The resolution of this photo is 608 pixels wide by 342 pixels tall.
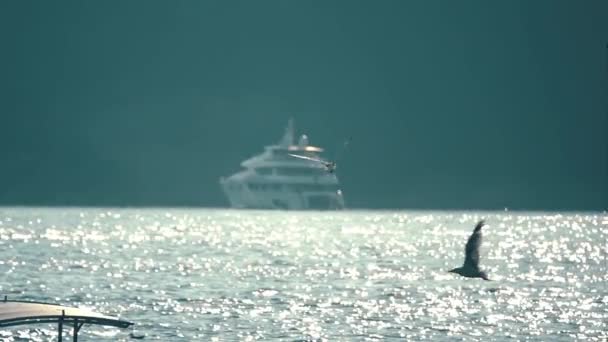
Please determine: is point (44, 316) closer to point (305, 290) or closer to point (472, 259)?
point (472, 259)

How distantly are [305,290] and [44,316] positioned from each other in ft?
157

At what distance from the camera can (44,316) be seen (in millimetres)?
60156

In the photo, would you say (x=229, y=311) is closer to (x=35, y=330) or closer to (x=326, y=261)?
(x=35, y=330)

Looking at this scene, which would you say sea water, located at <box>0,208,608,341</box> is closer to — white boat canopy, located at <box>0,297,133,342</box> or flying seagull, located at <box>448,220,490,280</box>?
white boat canopy, located at <box>0,297,133,342</box>

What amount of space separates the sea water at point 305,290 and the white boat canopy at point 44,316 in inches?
560

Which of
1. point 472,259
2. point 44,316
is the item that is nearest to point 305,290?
point 472,259

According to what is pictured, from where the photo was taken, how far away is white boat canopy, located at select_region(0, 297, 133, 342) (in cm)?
5984

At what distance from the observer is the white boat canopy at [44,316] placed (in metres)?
59.8

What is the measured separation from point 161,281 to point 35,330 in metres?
32.2

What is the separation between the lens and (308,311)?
92.8 metres

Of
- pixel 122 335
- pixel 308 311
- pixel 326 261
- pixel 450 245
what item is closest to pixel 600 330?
pixel 308 311

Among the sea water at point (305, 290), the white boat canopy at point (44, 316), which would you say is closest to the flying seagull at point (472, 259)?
the white boat canopy at point (44, 316)

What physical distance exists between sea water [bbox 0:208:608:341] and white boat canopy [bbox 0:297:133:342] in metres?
14.2

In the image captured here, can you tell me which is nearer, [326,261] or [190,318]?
[190,318]
